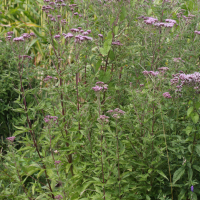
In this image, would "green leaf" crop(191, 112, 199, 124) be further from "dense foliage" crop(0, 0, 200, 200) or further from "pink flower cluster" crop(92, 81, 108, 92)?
"pink flower cluster" crop(92, 81, 108, 92)

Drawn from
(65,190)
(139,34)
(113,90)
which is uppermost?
(139,34)

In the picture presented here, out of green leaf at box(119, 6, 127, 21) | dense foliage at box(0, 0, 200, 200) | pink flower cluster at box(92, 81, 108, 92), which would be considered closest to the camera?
pink flower cluster at box(92, 81, 108, 92)

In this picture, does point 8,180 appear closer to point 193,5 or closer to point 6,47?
point 6,47

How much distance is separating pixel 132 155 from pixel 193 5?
2.87 m

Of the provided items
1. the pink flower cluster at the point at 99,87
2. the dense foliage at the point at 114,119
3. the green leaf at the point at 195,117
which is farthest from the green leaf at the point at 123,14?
the green leaf at the point at 195,117

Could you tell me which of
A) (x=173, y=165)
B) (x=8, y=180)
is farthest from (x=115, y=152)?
(x=8, y=180)

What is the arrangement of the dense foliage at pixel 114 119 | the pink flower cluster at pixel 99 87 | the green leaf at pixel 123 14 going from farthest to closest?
the green leaf at pixel 123 14, the dense foliage at pixel 114 119, the pink flower cluster at pixel 99 87

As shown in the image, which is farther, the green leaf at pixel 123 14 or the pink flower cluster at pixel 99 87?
the green leaf at pixel 123 14

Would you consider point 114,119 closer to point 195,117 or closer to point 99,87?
point 99,87

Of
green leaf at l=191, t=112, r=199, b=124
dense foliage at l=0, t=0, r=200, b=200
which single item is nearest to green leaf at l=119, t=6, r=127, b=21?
dense foliage at l=0, t=0, r=200, b=200

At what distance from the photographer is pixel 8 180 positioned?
3686 millimetres

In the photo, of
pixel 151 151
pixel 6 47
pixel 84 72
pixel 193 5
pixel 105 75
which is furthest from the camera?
pixel 6 47

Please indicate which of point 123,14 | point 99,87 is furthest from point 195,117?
point 123,14

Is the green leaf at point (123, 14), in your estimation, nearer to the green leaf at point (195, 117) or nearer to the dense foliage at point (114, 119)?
the dense foliage at point (114, 119)
